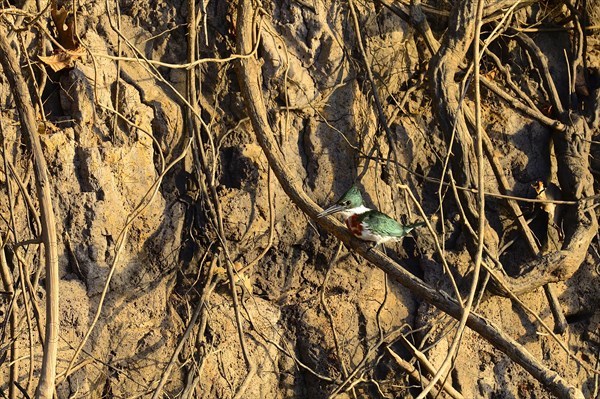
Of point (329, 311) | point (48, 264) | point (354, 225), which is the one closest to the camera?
point (48, 264)

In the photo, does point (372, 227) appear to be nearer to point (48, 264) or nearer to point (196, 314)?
point (196, 314)

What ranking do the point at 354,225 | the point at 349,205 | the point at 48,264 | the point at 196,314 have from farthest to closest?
the point at 196,314 → the point at 349,205 → the point at 354,225 → the point at 48,264

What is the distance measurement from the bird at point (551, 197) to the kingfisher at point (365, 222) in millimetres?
1105

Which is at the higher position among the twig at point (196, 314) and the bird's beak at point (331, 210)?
the bird's beak at point (331, 210)

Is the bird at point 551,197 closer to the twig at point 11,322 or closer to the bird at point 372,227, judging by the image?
the bird at point 372,227

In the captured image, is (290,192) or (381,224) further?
(381,224)

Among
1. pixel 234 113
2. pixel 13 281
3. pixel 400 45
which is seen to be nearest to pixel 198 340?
pixel 13 281

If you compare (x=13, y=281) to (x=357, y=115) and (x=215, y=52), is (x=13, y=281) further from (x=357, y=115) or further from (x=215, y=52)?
(x=357, y=115)

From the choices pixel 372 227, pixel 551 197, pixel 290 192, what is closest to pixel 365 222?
pixel 372 227

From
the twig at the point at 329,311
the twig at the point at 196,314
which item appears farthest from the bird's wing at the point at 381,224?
the twig at the point at 196,314

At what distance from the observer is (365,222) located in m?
3.64

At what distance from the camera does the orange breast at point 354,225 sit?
360 centimetres

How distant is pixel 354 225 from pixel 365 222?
0.16ft

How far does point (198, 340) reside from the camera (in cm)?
408
